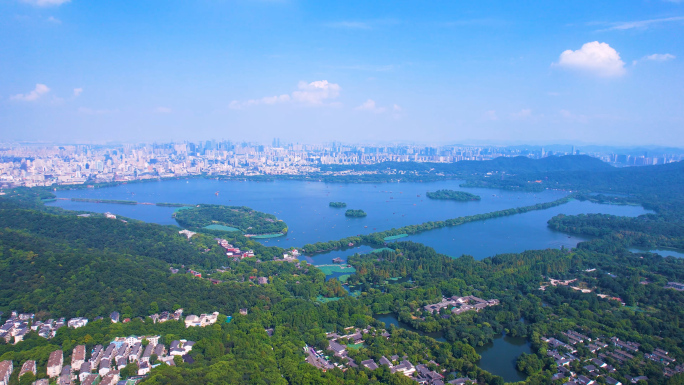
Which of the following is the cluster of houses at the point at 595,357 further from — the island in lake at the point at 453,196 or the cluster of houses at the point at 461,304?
the island in lake at the point at 453,196

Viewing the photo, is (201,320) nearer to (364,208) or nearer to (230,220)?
(230,220)

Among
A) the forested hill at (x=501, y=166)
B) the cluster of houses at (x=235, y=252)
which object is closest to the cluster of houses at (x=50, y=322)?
the cluster of houses at (x=235, y=252)

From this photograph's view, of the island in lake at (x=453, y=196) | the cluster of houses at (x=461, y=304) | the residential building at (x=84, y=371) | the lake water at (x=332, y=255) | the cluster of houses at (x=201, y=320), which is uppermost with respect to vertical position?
the island in lake at (x=453, y=196)

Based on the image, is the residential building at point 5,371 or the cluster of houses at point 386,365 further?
the cluster of houses at point 386,365

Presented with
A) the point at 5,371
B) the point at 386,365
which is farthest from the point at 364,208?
the point at 5,371

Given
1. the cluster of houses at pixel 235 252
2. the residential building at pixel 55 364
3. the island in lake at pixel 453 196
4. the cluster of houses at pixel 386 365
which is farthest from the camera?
the island in lake at pixel 453 196

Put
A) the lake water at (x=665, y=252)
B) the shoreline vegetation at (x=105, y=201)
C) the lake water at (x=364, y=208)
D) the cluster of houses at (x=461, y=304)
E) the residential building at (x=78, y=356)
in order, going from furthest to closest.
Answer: the shoreline vegetation at (x=105, y=201) < the lake water at (x=364, y=208) < the lake water at (x=665, y=252) < the cluster of houses at (x=461, y=304) < the residential building at (x=78, y=356)

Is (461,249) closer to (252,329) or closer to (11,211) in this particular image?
(252,329)

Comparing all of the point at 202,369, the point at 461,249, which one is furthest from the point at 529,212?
the point at 202,369
